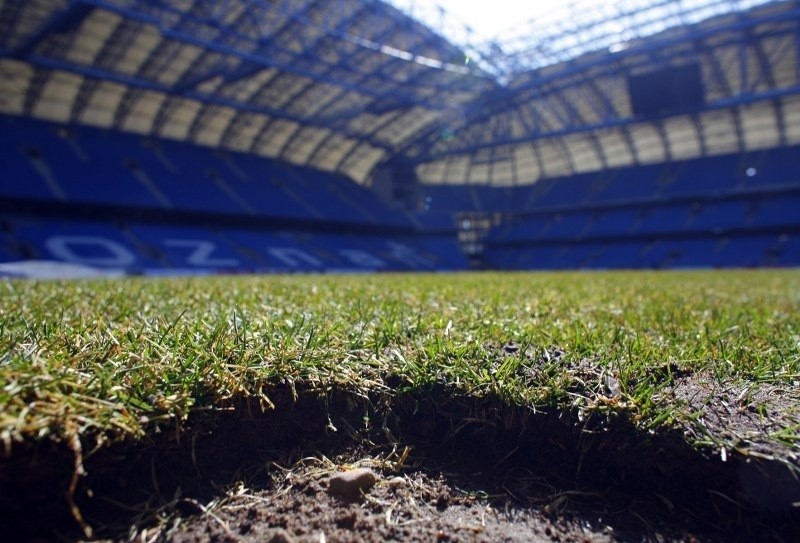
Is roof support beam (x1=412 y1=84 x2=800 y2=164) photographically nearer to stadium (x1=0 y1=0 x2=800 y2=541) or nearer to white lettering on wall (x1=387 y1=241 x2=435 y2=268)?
stadium (x1=0 y1=0 x2=800 y2=541)

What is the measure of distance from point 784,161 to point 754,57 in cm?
1402

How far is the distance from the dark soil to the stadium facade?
1958 cm

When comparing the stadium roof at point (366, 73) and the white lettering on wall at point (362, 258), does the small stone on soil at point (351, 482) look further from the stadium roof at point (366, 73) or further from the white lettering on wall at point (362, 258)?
the white lettering on wall at point (362, 258)

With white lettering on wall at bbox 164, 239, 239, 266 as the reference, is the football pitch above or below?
above

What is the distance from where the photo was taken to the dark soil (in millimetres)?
979

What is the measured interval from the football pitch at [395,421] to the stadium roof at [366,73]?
1905cm

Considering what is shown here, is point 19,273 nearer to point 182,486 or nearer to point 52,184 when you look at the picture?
point 182,486

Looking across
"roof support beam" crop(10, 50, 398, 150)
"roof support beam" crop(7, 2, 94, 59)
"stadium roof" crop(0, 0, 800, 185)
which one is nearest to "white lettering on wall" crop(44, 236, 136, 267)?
"stadium roof" crop(0, 0, 800, 185)

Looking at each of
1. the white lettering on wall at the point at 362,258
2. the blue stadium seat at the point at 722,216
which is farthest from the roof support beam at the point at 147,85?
the blue stadium seat at the point at 722,216

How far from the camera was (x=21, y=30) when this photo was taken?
1823 centimetres

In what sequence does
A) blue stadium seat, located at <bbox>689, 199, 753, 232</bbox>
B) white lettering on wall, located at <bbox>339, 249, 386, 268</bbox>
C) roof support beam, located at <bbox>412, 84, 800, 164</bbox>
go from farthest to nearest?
blue stadium seat, located at <bbox>689, 199, 753, 232</bbox>, white lettering on wall, located at <bbox>339, 249, 386, 268</bbox>, roof support beam, located at <bbox>412, 84, 800, 164</bbox>

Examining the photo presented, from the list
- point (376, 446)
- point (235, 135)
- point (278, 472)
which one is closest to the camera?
point (278, 472)

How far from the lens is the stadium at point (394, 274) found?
1.09 m

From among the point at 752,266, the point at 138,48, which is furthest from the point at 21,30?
the point at 752,266
